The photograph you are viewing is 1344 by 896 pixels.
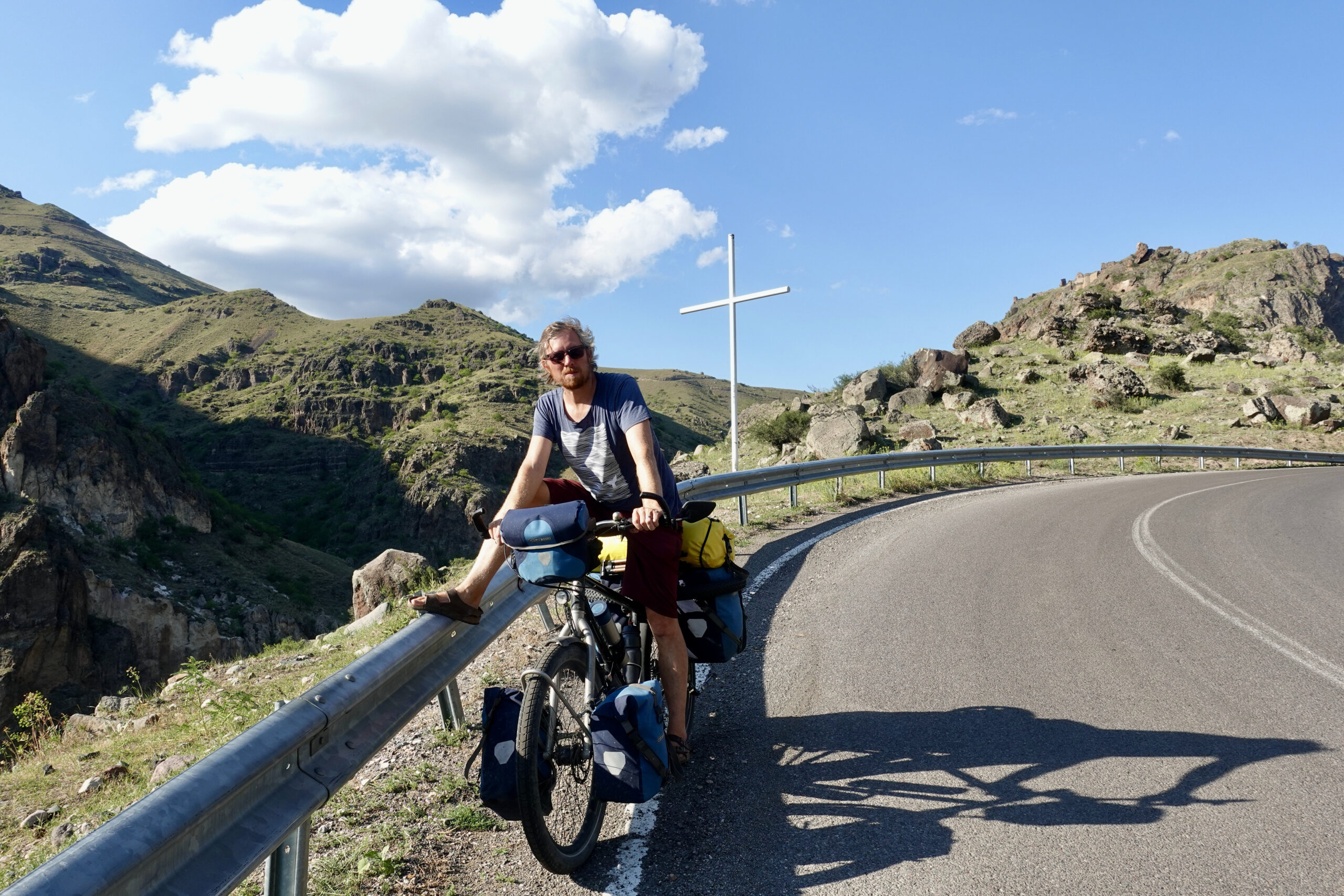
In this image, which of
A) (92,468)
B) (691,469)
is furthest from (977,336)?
(92,468)

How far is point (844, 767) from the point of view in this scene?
3.87m

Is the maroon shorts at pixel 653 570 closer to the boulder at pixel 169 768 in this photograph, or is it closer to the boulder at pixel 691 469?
the boulder at pixel 169 768

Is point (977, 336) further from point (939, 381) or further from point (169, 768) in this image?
point (169, 768)

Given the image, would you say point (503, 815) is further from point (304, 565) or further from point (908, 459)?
point (304, 565)

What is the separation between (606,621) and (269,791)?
147 cm

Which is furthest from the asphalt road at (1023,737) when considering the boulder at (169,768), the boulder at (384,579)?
the boulder at (384,579)

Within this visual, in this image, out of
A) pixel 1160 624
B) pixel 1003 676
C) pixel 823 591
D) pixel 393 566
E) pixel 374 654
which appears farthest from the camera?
pixel 393 566

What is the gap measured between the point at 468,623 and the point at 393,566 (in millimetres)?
7094

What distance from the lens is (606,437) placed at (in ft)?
11.9

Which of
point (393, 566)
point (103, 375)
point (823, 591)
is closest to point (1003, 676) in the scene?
point (823, 591)

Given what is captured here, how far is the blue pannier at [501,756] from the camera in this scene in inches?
110

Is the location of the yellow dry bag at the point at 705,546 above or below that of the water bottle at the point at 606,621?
above

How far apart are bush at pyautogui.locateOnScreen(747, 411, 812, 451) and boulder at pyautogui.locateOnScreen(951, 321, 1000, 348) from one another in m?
22.8

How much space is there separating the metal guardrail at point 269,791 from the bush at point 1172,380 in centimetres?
3582
